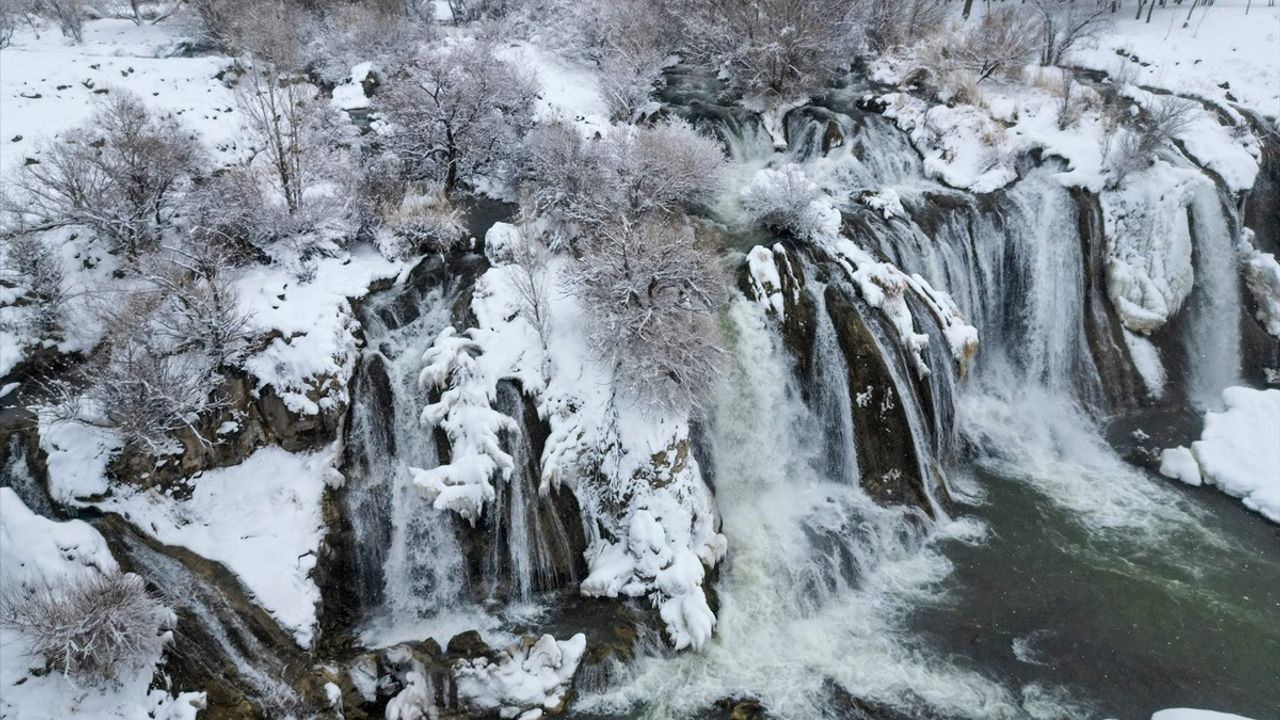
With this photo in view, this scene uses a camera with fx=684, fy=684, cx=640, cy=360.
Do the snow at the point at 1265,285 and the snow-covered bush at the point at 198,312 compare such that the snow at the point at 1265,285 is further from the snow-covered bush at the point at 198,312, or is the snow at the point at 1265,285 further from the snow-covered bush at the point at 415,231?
the snow-covered bush at the point at 198,312

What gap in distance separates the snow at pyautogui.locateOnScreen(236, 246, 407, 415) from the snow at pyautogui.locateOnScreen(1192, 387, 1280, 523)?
21.3 metres

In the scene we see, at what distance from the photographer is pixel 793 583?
14.0 m

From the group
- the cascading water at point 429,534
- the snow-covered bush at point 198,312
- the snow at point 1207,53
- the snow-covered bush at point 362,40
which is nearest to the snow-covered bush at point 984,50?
the snow at point 1207,53

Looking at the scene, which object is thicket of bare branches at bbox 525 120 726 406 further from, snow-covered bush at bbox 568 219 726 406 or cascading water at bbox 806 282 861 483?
cascading water at bbox 806 282 861 483

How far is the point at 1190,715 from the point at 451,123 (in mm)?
21066

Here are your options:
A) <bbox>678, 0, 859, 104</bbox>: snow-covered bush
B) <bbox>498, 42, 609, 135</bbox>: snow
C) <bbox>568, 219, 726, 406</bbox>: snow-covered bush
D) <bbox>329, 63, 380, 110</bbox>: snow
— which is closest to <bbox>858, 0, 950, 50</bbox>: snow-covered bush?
<bbox>678, 0, 859, 104</bbox>: snow-covered bush

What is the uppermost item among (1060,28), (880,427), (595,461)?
(1060,28)

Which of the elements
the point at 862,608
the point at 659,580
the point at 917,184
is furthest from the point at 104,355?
the point at 917,184

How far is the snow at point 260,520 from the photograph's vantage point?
467 inches

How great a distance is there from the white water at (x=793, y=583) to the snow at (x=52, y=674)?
6624 millimetres

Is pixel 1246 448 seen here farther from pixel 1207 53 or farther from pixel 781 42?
pixel 1207 53

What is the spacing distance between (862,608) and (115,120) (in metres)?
22.1

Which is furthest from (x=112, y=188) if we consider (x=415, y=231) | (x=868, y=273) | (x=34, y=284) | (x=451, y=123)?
(x=868, y=273)

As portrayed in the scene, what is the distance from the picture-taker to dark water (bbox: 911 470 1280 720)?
41.0 ft
